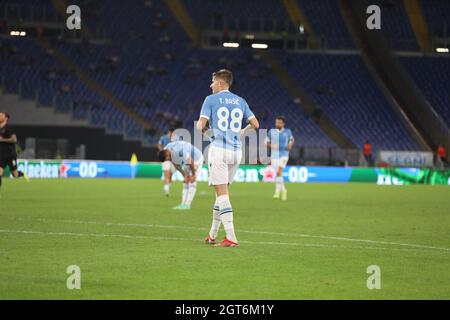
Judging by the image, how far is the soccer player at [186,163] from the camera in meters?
21.6

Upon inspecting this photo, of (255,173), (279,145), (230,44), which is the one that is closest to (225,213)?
(279,145)

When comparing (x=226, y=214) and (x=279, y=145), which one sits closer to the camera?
(x=226, y=214)

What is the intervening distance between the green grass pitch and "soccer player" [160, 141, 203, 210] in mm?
544

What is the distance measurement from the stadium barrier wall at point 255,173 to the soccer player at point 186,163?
20768 mm

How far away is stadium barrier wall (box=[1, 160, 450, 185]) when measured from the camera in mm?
43312

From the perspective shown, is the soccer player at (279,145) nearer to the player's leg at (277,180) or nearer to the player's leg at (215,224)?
the player's leg at (277,180)

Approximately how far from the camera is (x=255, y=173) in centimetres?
4478

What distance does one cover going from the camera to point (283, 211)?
21688 mm

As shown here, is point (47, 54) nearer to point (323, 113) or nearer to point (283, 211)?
point (323, 113)

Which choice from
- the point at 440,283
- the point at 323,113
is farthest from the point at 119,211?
the point at 323,113

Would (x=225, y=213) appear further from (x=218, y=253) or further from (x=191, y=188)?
(x=191, y=188)

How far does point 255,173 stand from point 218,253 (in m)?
32.8

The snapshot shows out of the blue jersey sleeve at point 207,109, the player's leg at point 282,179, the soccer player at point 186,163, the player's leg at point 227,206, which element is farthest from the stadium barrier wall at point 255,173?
the blue jersey sleeve at point 207,109

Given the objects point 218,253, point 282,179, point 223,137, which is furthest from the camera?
point 282,179
